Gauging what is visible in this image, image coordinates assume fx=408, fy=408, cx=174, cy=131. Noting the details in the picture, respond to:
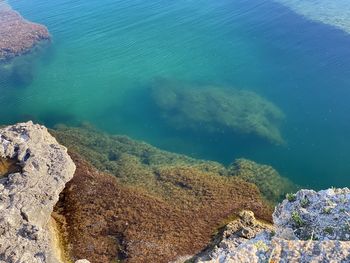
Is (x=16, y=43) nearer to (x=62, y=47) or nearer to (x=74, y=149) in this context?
(x=62, y=47)

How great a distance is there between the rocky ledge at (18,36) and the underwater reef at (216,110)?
42.2 feet

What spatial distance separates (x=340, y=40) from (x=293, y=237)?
22.4m

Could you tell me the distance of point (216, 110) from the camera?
24609 millimetres

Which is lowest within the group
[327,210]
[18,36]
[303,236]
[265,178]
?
[265,178]

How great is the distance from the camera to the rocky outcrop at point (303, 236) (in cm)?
964

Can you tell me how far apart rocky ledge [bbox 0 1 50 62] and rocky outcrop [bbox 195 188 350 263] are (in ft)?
84.7

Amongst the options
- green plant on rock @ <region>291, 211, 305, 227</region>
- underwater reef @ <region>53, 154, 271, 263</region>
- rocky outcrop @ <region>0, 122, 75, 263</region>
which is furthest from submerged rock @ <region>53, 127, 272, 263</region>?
green plant on rock @ <region>291, 211, 305, 227</region>

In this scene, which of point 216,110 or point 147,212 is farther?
point 216,110

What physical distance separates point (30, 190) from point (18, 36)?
75.6 feet

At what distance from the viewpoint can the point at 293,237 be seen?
1134 cm

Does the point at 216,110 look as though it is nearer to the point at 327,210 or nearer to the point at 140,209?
the point at 140,209

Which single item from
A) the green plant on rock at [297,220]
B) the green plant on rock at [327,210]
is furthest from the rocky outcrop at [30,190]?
the green plant on rock at [327,210]

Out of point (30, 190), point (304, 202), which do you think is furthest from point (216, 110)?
point (304, 202)

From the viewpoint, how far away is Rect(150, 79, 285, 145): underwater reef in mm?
22828
